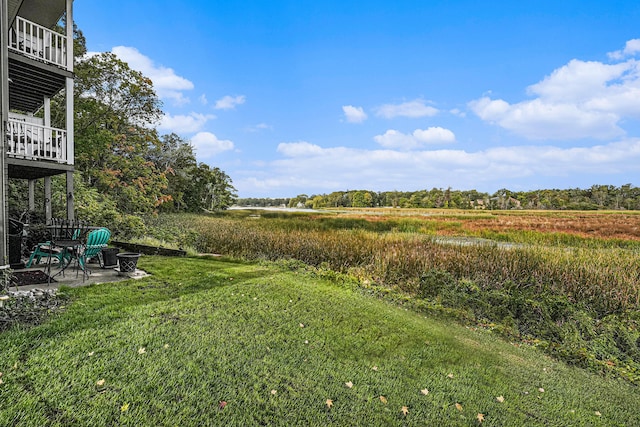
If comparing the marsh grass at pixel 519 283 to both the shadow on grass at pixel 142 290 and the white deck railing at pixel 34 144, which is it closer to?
the shadow on grass at pixel 142 290

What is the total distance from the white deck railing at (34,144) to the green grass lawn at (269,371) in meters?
3.85

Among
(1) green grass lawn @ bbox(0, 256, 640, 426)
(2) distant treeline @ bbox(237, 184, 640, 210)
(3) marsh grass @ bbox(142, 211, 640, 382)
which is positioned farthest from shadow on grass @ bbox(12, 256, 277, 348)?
(2) distant treeline @ bbox(237, 184, 640, 210)

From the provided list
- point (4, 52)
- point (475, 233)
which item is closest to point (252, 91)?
point (4, 52)

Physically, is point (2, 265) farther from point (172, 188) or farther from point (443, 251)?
point (172, 188)

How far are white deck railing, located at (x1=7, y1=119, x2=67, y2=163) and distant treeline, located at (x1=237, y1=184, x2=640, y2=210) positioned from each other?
23418 millimetres

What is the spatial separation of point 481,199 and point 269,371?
53356mm

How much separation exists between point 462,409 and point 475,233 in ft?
55.0

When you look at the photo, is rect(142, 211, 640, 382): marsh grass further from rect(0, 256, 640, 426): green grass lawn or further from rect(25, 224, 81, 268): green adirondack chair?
rect(25, 224, 81, 268): green adirondack chair

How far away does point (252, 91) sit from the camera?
50.5 ft

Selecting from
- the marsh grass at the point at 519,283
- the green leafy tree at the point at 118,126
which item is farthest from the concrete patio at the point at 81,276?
the green leafy tree at the point at 118,126

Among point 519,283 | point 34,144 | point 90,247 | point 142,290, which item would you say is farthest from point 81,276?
point 519,283

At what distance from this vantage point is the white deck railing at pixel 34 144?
590 cm

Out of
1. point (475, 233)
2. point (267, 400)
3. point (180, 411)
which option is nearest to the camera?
point (180, 411)

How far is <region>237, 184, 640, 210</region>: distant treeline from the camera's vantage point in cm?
2944
